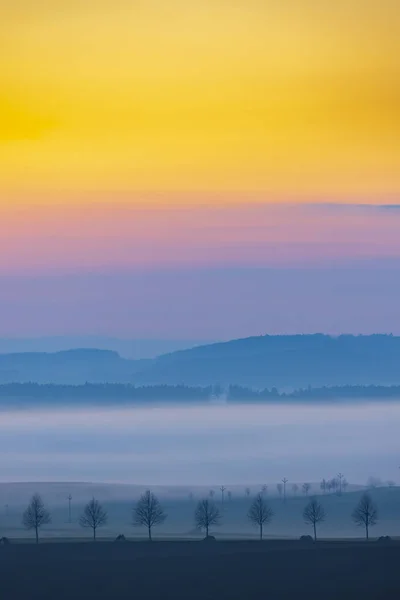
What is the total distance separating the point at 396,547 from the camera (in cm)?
9294

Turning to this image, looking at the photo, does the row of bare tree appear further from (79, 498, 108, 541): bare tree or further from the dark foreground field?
the dark foreground field

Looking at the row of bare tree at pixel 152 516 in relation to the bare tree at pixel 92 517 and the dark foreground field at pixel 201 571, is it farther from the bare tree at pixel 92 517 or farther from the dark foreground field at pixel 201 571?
the dark foreground field at pixel 201 571

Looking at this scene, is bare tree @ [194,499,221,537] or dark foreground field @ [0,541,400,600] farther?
bare tree @ [194,499,221,537]

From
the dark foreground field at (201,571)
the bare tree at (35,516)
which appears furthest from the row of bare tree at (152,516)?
the dark foreground field at (201,571)

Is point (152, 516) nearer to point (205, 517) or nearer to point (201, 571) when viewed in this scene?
point (205, 517)

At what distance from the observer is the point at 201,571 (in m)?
82.2

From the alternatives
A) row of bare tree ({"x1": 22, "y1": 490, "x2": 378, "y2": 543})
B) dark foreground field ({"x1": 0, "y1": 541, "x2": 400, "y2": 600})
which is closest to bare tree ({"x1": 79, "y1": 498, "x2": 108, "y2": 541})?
row of bare tree ({"x1": 22, "y1": 490, "x2": 378, "y2": 543})

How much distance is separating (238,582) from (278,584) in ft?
7.15

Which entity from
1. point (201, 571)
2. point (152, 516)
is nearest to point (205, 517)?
point (152, 516)

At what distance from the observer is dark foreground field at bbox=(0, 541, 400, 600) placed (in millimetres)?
74438

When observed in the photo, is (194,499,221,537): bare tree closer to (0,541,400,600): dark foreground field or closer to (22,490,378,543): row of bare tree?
(22,490,378,543): row of bare tree

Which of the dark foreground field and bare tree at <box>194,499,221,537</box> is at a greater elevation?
bare tree at <box>194,499,221,537</box>

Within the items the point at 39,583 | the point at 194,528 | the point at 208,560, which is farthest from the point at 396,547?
the point at 194,528

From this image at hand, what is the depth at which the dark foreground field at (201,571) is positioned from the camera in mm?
74438
